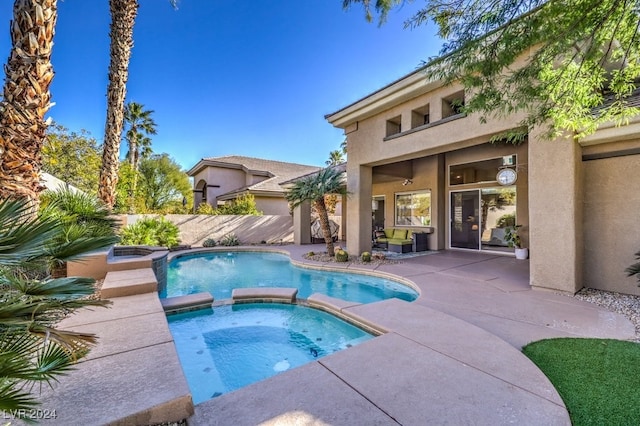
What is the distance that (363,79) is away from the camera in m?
11.8

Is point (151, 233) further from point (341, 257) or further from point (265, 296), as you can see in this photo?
point (265, 296)

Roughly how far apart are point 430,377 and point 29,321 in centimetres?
335

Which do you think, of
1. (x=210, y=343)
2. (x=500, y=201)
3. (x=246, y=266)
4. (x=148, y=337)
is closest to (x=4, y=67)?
(x=148, y=337)

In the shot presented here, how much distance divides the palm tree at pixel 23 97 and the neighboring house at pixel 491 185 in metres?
7.80

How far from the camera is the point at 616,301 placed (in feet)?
19.1

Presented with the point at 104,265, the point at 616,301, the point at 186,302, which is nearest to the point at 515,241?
the point at 616,301

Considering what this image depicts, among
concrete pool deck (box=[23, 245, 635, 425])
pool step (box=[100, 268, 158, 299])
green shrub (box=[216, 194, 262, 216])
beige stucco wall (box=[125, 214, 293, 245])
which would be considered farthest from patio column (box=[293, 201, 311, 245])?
concrete pool deck (box=[23, 245, 635, 425])

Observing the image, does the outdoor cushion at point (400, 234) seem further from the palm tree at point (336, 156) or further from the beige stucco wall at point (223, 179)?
the palm tree at point (336, 156)

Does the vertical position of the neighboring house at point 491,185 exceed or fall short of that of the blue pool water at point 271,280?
it exceeds it

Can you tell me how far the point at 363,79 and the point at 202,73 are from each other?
9.92 metres

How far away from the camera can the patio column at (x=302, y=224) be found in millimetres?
16938

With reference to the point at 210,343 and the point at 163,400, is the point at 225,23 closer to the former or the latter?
the point at 210,343

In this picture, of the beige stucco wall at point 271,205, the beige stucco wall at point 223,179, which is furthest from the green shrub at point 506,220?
the beige stucco wall at point 223,179

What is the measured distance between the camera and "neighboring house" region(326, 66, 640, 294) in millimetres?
6270
